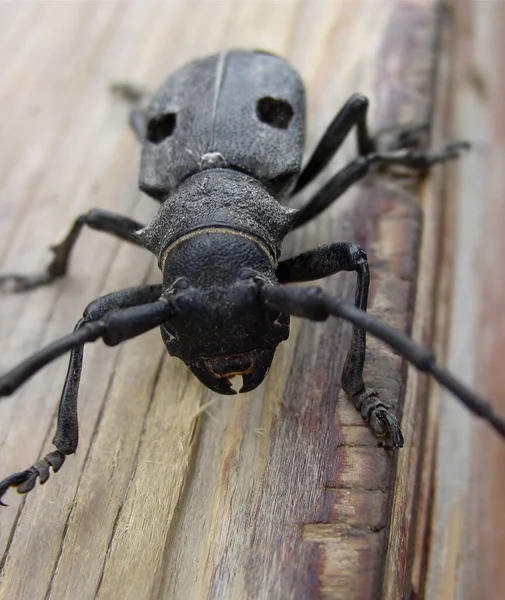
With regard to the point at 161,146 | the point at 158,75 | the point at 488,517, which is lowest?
the point at 488,517

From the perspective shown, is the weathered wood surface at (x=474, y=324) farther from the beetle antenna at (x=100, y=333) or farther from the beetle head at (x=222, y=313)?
the beetle antenna at (x=100, y=333)

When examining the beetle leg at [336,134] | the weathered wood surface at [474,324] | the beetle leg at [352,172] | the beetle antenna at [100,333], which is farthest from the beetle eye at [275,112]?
the beetle antenna at [100,333]

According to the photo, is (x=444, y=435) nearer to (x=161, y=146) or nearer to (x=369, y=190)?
(x=369, y=190)

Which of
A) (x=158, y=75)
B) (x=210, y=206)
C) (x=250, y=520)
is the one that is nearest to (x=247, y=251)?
(x=210, y=206)

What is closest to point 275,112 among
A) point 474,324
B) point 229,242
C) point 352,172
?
point 352,172

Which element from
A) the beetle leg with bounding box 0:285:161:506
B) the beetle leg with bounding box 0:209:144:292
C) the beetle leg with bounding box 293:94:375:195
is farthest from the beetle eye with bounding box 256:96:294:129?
the beetle leg with bounding box 0:285:161:506

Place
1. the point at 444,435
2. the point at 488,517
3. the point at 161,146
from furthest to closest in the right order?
1. the point at 161,146
2. the point at 444,435
3. the point at 488,517

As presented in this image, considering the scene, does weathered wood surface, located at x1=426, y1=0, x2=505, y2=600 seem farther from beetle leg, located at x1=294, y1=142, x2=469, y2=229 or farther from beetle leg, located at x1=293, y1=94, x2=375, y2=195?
beetle leg, located at x1=293, y1=94, x2=375, y2=195
